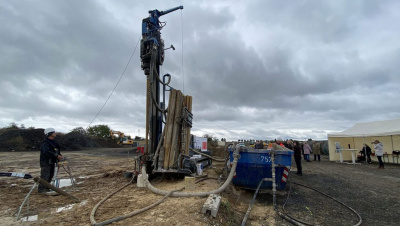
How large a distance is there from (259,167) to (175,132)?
9.51ft

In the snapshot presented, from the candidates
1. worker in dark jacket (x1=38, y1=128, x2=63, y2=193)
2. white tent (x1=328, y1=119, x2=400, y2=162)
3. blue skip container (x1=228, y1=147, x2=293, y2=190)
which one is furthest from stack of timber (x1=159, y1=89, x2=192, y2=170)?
white tent (x1=328, y1=119, x2=400, y2=162)

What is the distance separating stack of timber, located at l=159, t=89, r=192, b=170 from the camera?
7504 millimetres

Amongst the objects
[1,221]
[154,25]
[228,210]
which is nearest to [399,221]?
[228,210]

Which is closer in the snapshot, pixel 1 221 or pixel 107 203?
pixel 1 221

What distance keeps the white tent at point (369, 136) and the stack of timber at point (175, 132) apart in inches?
559

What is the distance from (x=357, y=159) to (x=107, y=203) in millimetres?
18856

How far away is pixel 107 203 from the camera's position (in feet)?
17.3

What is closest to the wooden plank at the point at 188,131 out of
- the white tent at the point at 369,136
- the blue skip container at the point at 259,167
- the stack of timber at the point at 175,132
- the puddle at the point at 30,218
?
the stack of timber at the point at 175,132

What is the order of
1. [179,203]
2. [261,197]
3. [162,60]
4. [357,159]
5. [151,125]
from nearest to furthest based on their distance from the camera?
1. [179,203]
2. [261,197]
3. [151,125]
4. [162,60]
5. [357,159]

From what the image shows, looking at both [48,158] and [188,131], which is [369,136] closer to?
[188,131]

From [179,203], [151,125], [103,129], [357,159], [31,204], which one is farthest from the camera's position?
[103,129]

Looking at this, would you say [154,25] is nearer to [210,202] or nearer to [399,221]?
[210,202]

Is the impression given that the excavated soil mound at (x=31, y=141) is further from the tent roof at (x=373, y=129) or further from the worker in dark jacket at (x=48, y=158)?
the tent roof at (x=373, y=129)

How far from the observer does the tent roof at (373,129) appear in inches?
600
